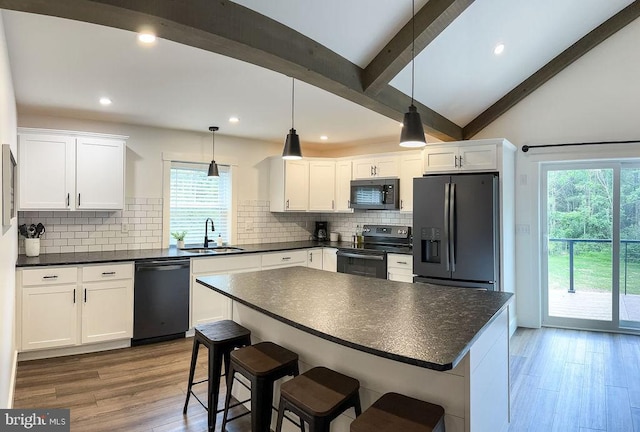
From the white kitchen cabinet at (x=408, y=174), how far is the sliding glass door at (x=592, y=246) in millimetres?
1535

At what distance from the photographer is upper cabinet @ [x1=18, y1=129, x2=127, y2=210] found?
3.58 m

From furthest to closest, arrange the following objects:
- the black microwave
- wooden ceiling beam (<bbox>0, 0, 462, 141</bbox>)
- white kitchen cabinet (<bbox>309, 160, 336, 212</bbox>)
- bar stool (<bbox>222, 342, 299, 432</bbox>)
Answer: white kitchen cabinet (<bbox>309, 160, 336, 212</bbox>) → the black microwave → bar stool (<bbox>222, 342, 299, 432</bbox>) → wooden ceiling beam (<bbox>0, 0, 462, 141</bbox>)

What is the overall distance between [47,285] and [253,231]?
2.55 metres

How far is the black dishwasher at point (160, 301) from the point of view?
12.4ft

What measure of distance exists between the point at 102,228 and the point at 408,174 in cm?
375

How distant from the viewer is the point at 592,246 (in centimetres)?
441

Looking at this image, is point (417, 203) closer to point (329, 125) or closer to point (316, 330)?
point (329, 125)

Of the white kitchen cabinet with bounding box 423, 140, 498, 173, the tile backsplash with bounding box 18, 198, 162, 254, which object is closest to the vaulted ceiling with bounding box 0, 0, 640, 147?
the white kitchen cabinet with bounding box 423, 140, 498, 173

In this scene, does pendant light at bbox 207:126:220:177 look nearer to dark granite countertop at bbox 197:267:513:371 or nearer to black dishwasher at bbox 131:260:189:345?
black dishwasher at bbox 131:260:189:345

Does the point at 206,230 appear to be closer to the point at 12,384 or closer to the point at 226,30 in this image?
the point at 12,384

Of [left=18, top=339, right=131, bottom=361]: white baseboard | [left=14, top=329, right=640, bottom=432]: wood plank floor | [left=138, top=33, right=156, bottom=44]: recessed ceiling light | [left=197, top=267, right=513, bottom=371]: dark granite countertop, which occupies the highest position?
[left=138, top=33, right=156, bottom=44]: recessed ceiling light

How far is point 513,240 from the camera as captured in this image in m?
4.53

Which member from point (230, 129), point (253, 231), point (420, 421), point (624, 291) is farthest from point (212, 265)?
point (624, 291)

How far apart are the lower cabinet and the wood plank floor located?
211mm
